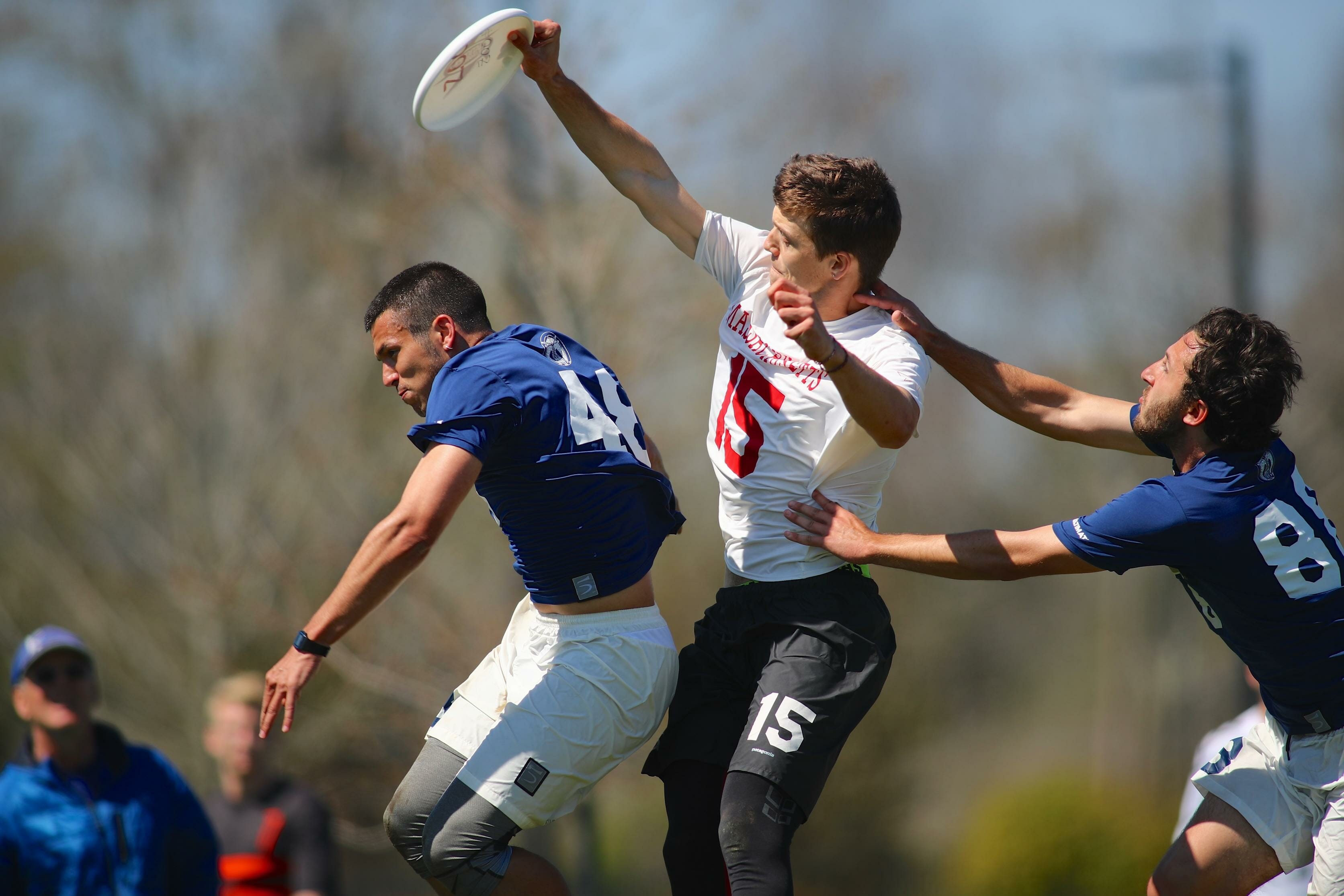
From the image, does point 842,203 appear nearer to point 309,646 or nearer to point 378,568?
point 378,568

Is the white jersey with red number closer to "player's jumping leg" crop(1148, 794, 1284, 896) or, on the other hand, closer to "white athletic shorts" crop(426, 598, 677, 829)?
"white athletic shorts" crop(426, 598, 677, 829)

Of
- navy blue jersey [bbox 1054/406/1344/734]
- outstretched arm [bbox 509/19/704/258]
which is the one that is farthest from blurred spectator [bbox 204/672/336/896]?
navy blue jersey [bbox 1054/406/1344/734]

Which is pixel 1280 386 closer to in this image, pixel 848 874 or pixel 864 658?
pixel 864 658

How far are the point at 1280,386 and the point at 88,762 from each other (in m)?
4.31

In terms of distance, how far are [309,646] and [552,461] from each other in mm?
847

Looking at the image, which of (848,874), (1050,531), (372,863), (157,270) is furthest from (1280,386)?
(157,270)

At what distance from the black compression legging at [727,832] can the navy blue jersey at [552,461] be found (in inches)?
26.0

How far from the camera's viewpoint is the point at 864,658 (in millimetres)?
3537

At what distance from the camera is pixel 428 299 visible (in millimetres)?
3633

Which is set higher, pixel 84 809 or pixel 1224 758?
pixel 84 809

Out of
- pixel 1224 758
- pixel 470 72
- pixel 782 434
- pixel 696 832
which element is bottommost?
pixel 1224 758

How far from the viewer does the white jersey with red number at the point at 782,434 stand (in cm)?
359

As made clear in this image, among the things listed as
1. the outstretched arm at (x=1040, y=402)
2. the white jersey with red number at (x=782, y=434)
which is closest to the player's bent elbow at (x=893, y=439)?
the white jersey with red number at (x=782, y=434)

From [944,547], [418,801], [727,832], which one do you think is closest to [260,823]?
[418,801]
